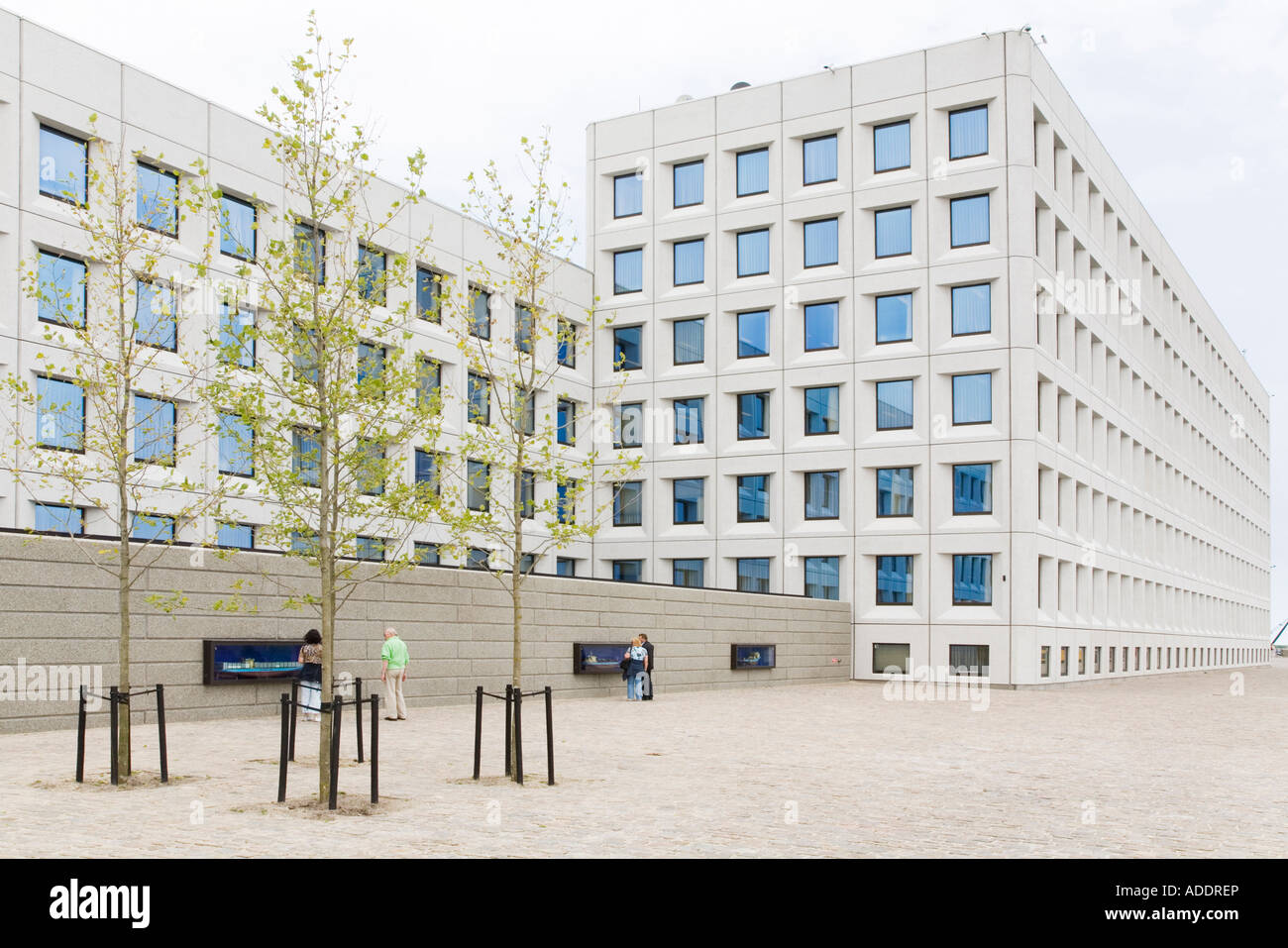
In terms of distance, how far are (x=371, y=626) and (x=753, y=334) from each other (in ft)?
85.0

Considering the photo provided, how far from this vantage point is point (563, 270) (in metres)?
50.0

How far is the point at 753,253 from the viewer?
162ft

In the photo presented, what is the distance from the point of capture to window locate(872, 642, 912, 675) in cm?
4522

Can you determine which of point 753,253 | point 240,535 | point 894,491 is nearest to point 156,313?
point 240,535

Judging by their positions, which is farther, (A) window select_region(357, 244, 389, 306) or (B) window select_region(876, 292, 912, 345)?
(B) window select_region(876, 292, 912, 345)

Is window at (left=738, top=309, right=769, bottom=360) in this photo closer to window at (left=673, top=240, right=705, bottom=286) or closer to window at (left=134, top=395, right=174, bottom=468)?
window at (left=673, top=240, right=705, bottom=286)

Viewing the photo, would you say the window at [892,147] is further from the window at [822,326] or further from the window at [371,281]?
the window at [371,281]

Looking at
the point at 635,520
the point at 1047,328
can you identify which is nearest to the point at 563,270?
the point at 635,520

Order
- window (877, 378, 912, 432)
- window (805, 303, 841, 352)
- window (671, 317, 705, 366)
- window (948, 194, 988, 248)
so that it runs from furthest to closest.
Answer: window (671, 317, 705, 366) → window (805, 303, 841, 352) → window (877, 378, 912, 432) → window (948, 194, 988, 248)

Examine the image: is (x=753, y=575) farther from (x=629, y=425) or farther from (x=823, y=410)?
(x=629, y=425)

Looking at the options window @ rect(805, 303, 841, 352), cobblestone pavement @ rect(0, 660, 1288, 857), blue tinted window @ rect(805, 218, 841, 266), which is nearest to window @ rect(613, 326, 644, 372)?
window @ rect(805, 303, 841, 352)

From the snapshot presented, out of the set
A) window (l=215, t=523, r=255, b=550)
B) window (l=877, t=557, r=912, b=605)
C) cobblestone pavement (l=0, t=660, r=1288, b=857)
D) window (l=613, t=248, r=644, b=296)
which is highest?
window (l=613, t=248, r=644, b=296)

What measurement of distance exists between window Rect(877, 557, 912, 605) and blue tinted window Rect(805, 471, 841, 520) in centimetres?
244

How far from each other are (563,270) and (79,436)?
112 feet
